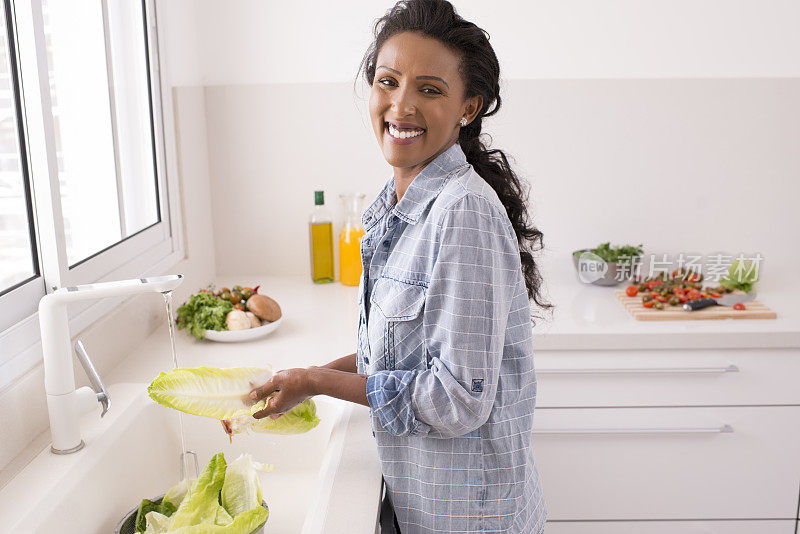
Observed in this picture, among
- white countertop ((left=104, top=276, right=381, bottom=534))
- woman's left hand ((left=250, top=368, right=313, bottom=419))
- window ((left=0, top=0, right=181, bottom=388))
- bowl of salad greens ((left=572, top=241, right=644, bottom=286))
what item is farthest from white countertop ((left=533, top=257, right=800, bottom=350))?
window ((left=0, top=0, right=181, bottom=388))

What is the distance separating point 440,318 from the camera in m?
0.91

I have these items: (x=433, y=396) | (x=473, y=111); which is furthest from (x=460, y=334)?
(x=473, y=111)

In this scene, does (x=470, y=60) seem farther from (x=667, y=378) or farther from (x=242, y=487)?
(x=667, y=378)

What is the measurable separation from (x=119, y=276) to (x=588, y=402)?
119 centimetres

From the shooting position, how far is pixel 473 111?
3.51 ft

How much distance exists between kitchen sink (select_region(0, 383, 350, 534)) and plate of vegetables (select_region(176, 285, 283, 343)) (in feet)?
Answer: 1.05

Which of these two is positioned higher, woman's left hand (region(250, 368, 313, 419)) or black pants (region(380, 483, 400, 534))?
woman's left hand (region(250, 368, 313, 419))

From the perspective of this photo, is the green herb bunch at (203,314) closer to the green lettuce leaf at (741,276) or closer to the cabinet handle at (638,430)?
the cabinet handle at (638,430)

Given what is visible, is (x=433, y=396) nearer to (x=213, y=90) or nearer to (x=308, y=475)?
(x=308, y=475)

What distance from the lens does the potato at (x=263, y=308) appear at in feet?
5.58

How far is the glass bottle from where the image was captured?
2.08 meters

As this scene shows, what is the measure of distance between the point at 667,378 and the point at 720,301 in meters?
0.32

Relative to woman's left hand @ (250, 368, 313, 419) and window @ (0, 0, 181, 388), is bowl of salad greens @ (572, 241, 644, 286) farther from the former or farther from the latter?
woman's left hand @ (250, 368, 313, 419)

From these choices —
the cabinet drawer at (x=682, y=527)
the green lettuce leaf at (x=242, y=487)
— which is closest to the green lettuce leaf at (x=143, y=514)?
the green lettuce leaf at (x=242, y=487)
